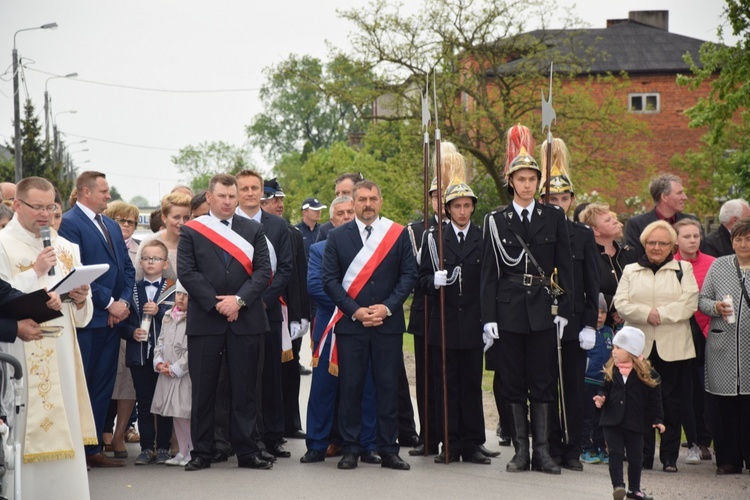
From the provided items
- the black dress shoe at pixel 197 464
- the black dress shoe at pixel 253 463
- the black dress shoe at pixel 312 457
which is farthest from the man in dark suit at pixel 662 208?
the black dress shoe at pixel 197 464

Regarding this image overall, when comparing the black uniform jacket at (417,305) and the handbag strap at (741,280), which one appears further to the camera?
the black uniform jacket at (417,305)

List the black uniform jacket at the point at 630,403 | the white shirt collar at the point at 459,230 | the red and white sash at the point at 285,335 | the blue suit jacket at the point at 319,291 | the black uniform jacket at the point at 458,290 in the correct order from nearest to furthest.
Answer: the black uniform jacket at the point at 630,403
the black uniform jacket at the point at 458,290
the white shirt collar at the point at 459,230
the blue suit jacket at the point at 319,291
the red and white sash at the point at 285,335

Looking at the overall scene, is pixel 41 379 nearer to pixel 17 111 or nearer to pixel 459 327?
pixel 459 327

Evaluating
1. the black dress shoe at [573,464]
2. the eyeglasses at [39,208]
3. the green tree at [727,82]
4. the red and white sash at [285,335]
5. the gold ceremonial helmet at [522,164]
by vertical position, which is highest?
the green tree at [727,82]

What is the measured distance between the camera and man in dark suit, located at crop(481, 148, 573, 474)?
8430 millimetres

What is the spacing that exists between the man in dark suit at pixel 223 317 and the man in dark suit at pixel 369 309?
64cm

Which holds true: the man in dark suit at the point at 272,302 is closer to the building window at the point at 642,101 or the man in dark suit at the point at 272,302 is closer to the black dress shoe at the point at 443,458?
the black dress shoe at the point at 443,458

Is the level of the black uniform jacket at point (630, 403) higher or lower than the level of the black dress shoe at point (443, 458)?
higher

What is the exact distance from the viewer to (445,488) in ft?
25.6

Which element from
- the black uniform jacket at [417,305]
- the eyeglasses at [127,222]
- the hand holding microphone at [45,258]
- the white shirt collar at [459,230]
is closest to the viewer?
the hand holding microphone at [45,258]

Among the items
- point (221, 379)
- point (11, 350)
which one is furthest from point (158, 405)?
point (11, 350)

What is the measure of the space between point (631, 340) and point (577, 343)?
1.32 meters

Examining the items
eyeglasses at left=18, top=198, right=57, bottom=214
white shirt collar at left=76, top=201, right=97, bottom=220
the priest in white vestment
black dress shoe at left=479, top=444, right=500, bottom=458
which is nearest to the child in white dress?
white shirt collar at left=76, top=201, right=97, bottom=220

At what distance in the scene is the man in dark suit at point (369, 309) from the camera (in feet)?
28.3
